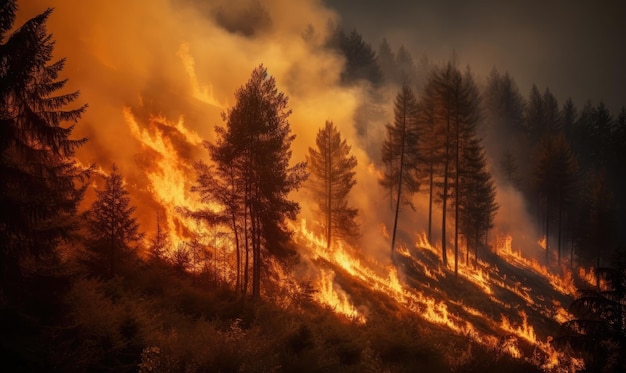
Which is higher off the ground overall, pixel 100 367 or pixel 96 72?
pixel 96 72

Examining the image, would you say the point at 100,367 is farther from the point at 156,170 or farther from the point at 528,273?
the point at 528,273

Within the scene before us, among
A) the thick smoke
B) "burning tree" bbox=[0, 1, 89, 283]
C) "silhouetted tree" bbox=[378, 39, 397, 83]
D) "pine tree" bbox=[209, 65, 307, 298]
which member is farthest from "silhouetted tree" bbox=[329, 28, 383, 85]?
"burning tree" bbox=[0, 1, 89, 283]

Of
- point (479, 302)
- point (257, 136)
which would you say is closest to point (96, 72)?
point (257, 136)

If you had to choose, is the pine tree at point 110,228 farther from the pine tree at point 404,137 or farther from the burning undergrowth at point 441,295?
the pine tree at point 404,137

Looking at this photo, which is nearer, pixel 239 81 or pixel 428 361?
pixel 428 361

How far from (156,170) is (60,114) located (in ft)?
52.0

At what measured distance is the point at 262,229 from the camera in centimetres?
1842

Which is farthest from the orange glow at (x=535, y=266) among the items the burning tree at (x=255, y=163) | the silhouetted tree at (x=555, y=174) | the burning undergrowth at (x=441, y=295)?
the burning tree at (x=255, y=163)

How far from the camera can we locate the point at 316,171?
3247cm

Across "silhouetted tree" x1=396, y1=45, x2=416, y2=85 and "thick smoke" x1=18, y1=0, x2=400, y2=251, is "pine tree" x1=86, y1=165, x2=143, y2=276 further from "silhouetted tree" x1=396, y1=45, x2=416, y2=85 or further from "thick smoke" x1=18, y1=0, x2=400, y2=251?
"silhouetted tree" x1=396, y1=45, x2=416, y2=85

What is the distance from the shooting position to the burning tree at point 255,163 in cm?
1741

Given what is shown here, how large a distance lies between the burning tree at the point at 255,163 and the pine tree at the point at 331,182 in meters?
13.4

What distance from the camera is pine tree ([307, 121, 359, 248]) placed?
31250 millimetres

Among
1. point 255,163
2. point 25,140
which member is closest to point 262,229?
point 255,163
